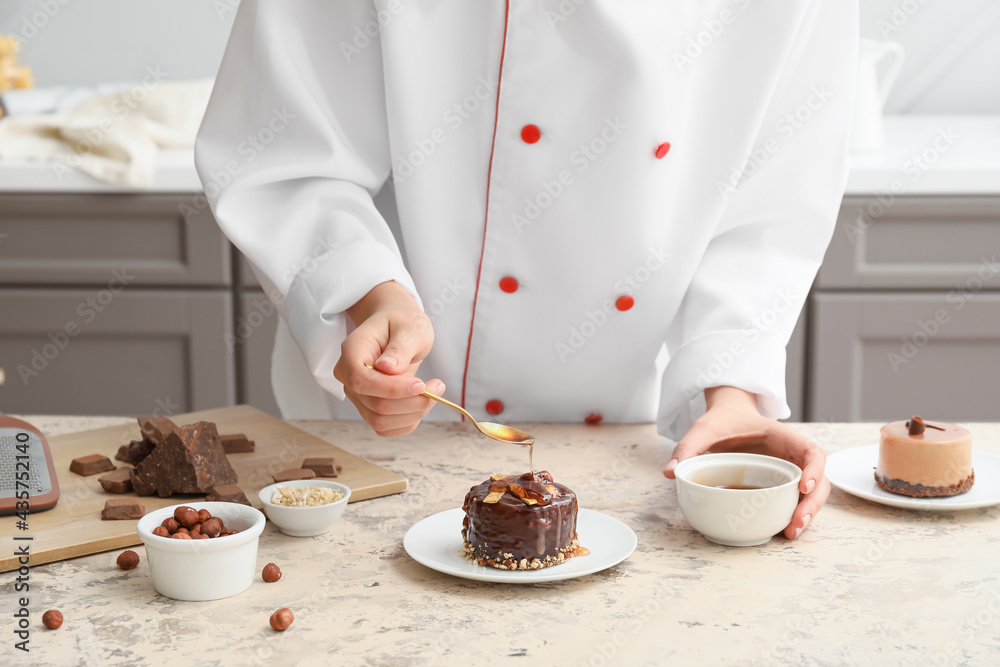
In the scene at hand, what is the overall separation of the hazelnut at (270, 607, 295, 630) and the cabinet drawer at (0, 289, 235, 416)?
1.71m

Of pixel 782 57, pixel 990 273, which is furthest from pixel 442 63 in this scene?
pixel 990 273

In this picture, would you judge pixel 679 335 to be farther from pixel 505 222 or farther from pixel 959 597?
pixel 959 597

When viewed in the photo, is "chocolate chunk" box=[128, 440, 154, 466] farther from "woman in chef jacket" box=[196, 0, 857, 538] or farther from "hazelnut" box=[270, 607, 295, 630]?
"hazelnut" box=[270, 607, 295, 630]

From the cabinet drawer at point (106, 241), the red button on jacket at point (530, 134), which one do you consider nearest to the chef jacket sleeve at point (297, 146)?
the red button on jacket at point (530, 134)

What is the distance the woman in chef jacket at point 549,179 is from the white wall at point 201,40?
1.72 m

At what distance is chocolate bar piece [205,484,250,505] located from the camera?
3.13 ft

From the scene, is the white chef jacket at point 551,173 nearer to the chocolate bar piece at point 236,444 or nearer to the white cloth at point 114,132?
the chocolate bar piece at point 236,444

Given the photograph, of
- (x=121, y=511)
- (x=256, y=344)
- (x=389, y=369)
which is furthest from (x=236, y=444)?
(x=256, y=344)

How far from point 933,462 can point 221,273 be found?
1.77m

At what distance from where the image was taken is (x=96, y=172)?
223cm

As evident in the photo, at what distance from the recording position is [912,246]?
88.1 inches

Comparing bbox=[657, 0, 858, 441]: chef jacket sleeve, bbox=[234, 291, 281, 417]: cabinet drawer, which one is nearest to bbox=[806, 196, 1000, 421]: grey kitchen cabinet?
bbox=[657, 0, 858, 441]: chef jacket sleeve

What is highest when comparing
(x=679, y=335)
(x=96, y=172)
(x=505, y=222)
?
(x=96, y=172)

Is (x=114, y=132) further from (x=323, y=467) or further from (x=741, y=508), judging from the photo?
(x=741, y=508)
